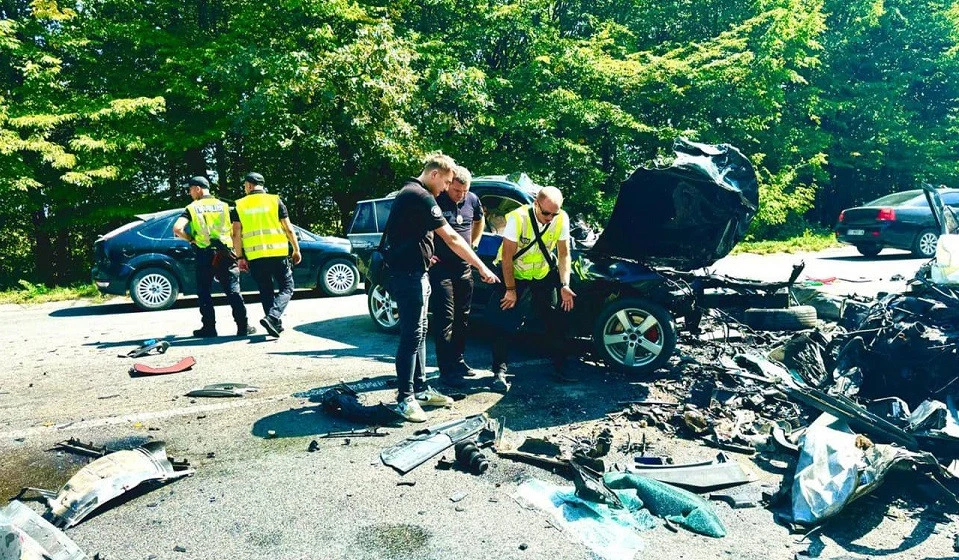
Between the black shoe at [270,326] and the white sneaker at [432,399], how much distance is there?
10.1ft

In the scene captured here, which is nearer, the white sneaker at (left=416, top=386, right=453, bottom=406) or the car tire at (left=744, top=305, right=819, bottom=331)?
the white sneaker at (left=416, top=386, right=453, bottom=406)

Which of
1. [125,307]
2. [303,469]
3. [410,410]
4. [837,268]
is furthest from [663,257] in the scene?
[837,268]

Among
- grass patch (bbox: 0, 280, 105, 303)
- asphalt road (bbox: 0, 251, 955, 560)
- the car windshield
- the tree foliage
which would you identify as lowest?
asphalt road (bbox: 0, 251, 955, 560)

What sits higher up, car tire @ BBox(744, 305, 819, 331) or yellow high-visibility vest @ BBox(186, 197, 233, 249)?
yellow high-visibility vest @ BBox(186, 197, 233, 249)

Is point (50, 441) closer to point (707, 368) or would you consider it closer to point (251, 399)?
point (251, 399)

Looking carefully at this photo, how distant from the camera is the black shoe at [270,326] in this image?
7.73m

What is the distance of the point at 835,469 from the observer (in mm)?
3633

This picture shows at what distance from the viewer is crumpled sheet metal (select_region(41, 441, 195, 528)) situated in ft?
11.2

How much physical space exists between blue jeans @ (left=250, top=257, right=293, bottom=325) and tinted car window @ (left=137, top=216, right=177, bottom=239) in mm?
3889

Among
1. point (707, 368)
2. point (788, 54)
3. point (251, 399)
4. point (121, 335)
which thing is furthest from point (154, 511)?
point (788, 54)

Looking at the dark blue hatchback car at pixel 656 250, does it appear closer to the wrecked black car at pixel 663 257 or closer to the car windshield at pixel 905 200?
the wrecked black car at pixel 663 257

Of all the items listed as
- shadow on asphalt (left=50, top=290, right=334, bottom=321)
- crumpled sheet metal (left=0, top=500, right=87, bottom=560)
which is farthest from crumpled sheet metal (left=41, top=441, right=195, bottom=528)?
shadow on asphalt (left=50, top=290, right=334, bottom=321)

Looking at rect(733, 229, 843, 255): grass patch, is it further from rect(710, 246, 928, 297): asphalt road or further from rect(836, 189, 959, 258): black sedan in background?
rect(836, 189, 959, 258): black sedan in background

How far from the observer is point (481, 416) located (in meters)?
4.94
